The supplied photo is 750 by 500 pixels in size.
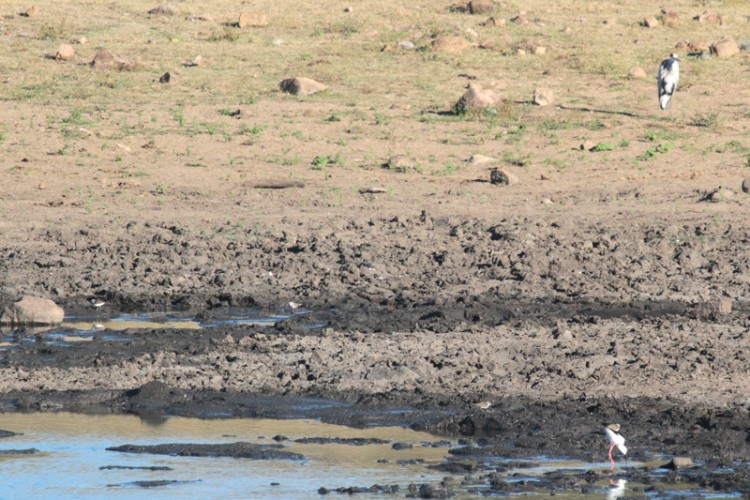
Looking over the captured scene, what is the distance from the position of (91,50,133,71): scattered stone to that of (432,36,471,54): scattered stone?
466 centimetres

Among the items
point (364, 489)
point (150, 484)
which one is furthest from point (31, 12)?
point (364, 489)

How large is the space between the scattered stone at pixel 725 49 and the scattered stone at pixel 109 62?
867 cm

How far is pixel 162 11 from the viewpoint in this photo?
963 inches

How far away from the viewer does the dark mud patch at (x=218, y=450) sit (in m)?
7.50

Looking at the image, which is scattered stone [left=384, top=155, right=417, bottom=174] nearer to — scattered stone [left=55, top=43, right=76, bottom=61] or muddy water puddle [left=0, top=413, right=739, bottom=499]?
scattered stone [left=55, top=43, right=76, bottom=61]

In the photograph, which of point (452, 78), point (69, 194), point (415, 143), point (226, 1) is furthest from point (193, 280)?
point (226, 1)

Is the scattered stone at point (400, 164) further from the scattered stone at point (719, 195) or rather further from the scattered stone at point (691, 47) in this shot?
the scattered stone at point (691, 47)

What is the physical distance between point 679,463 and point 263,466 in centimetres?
205

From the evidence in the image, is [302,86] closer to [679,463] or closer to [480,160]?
[480,160]

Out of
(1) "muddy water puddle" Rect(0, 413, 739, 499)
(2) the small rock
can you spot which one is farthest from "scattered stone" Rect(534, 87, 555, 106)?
(1) "muddy water puddle" Rect(0, 413, 739, 499)

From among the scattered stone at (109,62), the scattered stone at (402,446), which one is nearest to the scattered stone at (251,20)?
the scattered stone at (109,62)

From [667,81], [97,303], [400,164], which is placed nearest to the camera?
[97,303]

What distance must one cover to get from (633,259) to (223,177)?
5.07m

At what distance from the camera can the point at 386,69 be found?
2073 cm
